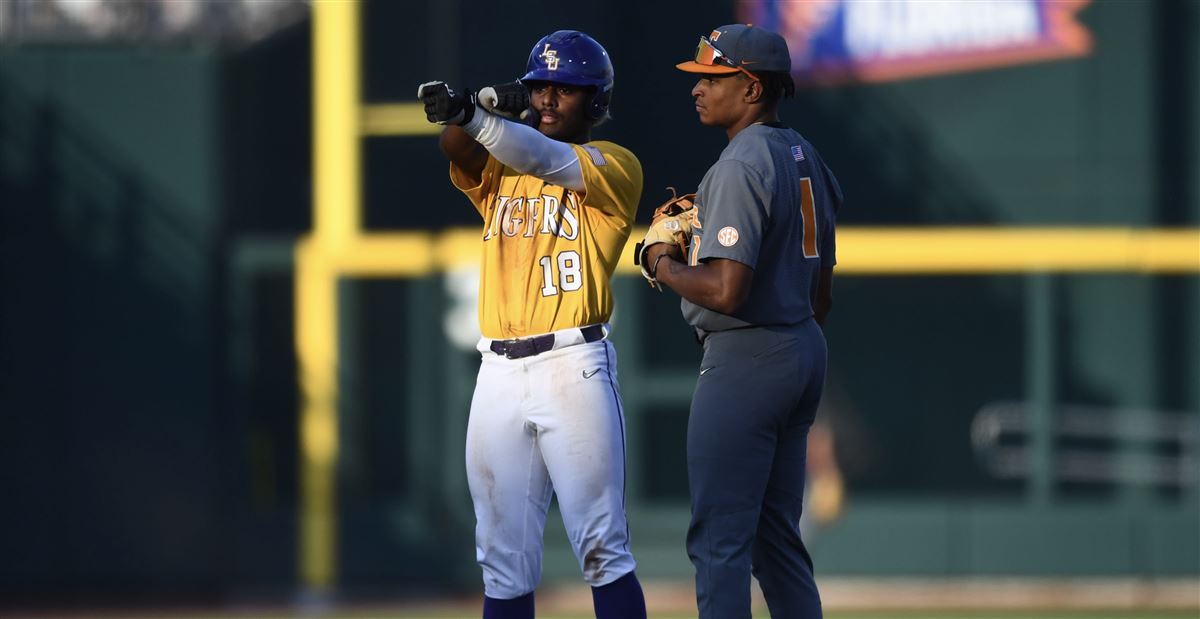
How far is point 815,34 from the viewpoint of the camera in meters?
9.13

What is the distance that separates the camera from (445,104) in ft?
12.8

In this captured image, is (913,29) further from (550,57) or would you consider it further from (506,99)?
(506,99)

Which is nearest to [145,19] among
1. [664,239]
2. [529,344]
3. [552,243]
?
[552,243]

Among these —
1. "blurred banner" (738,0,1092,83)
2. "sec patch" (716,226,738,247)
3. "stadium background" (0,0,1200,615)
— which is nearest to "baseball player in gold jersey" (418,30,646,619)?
"sec patch" (716,226,738,247)

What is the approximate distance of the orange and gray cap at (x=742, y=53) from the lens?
13.4 ft

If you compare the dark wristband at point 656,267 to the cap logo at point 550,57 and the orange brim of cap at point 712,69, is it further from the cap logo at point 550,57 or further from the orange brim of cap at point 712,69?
the cap logo at point 550,57

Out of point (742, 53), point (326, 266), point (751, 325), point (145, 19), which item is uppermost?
point (145, 19)

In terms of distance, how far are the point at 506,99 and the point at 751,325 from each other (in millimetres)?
830

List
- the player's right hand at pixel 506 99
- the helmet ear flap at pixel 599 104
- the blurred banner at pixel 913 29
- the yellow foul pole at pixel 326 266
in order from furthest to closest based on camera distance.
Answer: the blurred banner at pixel 913 29, the yellow foul pole at pixel 326 266, the helmet ear flap at pixel 599 104, the player's right hand at pixel 506 99

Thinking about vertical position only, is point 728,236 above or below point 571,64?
below

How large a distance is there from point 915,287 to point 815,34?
Result: 59.0 inches

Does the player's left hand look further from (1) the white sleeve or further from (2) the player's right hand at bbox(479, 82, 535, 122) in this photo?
(2) the player's right hand at bbox(479, 82, 535, 122)

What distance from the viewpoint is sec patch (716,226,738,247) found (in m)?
3.97

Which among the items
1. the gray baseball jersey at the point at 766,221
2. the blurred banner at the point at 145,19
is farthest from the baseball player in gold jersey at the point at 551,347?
the blurred banner at the point at 145,19
